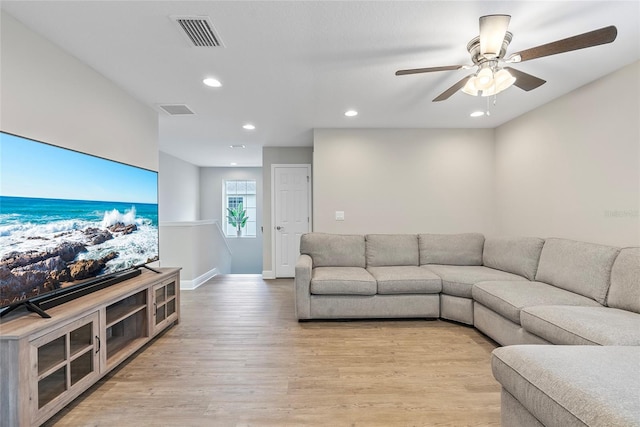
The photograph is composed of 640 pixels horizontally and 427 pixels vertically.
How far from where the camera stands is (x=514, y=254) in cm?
326

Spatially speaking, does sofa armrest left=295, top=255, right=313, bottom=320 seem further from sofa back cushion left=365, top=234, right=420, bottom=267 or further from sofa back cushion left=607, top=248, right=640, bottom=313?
sofa back cushion left=607, top=248, right=640, bottom=313

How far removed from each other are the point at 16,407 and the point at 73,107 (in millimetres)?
1998

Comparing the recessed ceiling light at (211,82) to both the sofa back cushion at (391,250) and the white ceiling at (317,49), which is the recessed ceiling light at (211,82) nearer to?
the white ceiling at (317,49)

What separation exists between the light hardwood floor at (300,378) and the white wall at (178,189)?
11.4 ft

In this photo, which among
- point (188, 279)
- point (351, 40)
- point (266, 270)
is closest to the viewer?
point (351, 40)

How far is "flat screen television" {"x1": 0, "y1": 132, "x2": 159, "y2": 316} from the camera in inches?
63.3

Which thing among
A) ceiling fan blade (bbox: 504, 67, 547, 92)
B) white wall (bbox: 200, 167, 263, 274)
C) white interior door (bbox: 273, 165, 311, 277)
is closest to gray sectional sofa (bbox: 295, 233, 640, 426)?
ceiling fan blade (bbox: 504, 67, 547, 92)

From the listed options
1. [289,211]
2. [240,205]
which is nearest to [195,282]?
[289,211]

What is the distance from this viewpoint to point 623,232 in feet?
8.24

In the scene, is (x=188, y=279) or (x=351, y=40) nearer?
(x=351, y=40)

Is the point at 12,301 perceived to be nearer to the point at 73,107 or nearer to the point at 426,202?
the point at 73,107

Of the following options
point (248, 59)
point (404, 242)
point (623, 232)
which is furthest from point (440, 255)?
point (248, 59)

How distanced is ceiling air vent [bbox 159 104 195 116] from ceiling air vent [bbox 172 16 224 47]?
1.39 m

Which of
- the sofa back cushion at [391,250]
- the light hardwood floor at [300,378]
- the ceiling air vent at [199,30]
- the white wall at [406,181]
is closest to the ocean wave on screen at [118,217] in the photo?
→ the light hardwood floor at [300,378]
